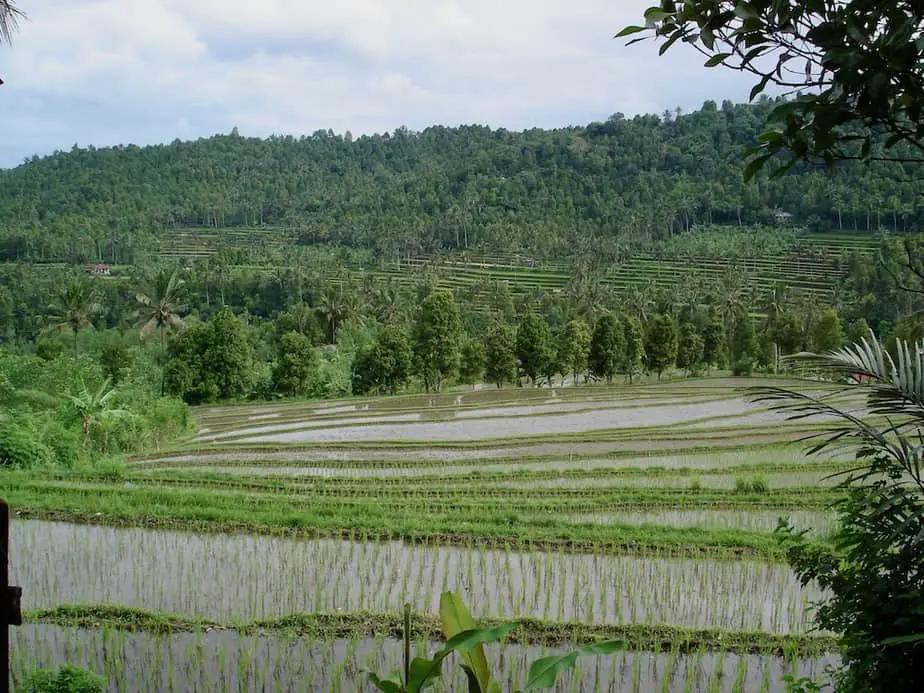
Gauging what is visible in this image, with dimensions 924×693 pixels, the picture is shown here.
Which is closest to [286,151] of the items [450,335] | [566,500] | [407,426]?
[450,335]

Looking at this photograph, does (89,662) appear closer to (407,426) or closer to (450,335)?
(407,426)

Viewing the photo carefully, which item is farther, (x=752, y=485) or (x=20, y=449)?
(x=20, y=449)

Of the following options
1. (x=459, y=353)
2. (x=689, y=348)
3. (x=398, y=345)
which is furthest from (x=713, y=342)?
(x=398, y=345)

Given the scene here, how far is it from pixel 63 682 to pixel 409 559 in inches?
180

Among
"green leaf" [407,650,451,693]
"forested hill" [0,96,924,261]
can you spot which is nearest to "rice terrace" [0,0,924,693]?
"green leaf" [407,650,451,693]

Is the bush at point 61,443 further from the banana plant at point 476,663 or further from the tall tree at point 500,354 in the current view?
the tall tree at point 500,354

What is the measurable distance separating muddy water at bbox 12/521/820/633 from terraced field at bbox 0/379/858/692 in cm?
3

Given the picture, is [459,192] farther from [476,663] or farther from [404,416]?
[476,663]

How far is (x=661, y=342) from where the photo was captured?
31.4 meters

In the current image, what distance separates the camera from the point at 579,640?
6.99 metres

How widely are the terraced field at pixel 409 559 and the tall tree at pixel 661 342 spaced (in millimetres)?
14103

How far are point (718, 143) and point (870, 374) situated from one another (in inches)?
3440

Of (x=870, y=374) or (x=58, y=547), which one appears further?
(x=58, y=547)

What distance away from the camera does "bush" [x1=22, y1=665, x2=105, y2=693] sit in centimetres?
509
